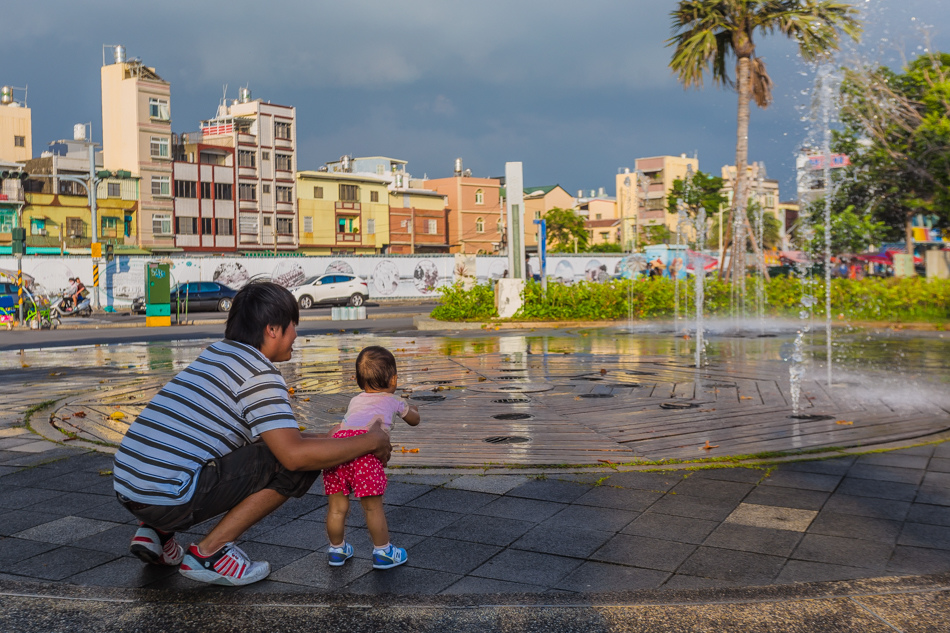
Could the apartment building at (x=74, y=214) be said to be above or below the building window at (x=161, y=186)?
below

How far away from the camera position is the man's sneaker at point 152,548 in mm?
3889

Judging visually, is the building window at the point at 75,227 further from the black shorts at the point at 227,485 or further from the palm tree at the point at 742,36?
the black shorts at the point at 227,485

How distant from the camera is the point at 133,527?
480cm

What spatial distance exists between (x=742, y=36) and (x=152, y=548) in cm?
2487

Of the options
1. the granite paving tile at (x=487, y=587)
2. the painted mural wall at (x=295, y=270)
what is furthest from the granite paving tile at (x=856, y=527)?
the painted mural wall at (x=295, y=270)

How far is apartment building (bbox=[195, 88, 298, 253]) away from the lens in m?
63.6

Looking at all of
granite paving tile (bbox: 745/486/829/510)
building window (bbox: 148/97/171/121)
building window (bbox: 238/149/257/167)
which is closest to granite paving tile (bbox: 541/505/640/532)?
granite paving tile (bbox: 745/486/829/510)

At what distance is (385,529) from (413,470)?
2.02 metres

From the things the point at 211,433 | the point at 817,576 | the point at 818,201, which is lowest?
the point at 817,576

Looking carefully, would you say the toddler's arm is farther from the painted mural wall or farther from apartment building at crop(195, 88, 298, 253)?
apartment building at crop(195, 88, 298, 253)

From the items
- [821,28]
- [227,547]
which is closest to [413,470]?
[227,547]

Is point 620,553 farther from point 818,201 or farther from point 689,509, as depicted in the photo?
point 818,201

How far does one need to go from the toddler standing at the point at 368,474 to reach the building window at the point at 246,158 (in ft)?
205

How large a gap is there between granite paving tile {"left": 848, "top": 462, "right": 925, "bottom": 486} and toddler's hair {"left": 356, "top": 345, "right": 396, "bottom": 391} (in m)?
3.35
